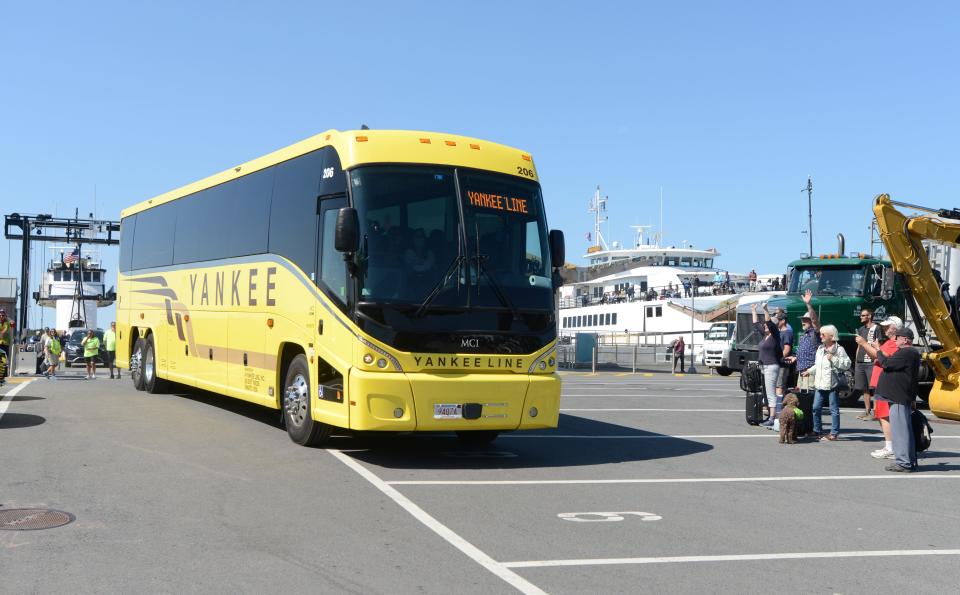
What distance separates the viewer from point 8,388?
20.3 m

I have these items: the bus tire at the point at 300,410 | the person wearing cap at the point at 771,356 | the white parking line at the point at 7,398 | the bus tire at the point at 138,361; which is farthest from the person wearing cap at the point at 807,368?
the bus tire at the point at 138,361

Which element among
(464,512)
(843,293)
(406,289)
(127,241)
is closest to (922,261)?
(843,293)

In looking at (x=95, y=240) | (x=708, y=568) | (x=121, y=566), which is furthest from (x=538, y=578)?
(x=95, y=240)

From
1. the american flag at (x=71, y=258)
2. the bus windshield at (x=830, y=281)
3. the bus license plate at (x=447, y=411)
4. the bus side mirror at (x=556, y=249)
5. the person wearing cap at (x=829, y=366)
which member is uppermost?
the american flag at (x=71, y=258)

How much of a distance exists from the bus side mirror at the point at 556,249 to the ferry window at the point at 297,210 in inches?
108

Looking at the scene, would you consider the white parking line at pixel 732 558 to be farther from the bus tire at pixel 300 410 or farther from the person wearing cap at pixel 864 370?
the person wearing cap at pixel 864 370

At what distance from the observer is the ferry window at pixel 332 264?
10305mm

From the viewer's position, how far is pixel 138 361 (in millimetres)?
19391

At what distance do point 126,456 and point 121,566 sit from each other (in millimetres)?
4787

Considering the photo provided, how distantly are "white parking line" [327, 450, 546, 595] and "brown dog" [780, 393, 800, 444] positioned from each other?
20.6 ft

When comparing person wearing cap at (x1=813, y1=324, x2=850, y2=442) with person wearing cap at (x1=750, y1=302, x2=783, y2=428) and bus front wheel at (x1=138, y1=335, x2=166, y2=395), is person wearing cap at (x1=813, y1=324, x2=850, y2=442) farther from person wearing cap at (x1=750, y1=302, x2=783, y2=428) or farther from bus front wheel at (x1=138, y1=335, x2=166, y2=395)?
bus front wheel at (x1=138, y1=335, x2=166, y2=395)

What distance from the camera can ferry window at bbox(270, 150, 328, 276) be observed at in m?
11.3

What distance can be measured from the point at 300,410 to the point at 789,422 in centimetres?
666

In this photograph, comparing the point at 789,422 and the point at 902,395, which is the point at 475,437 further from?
the point at 902,395
